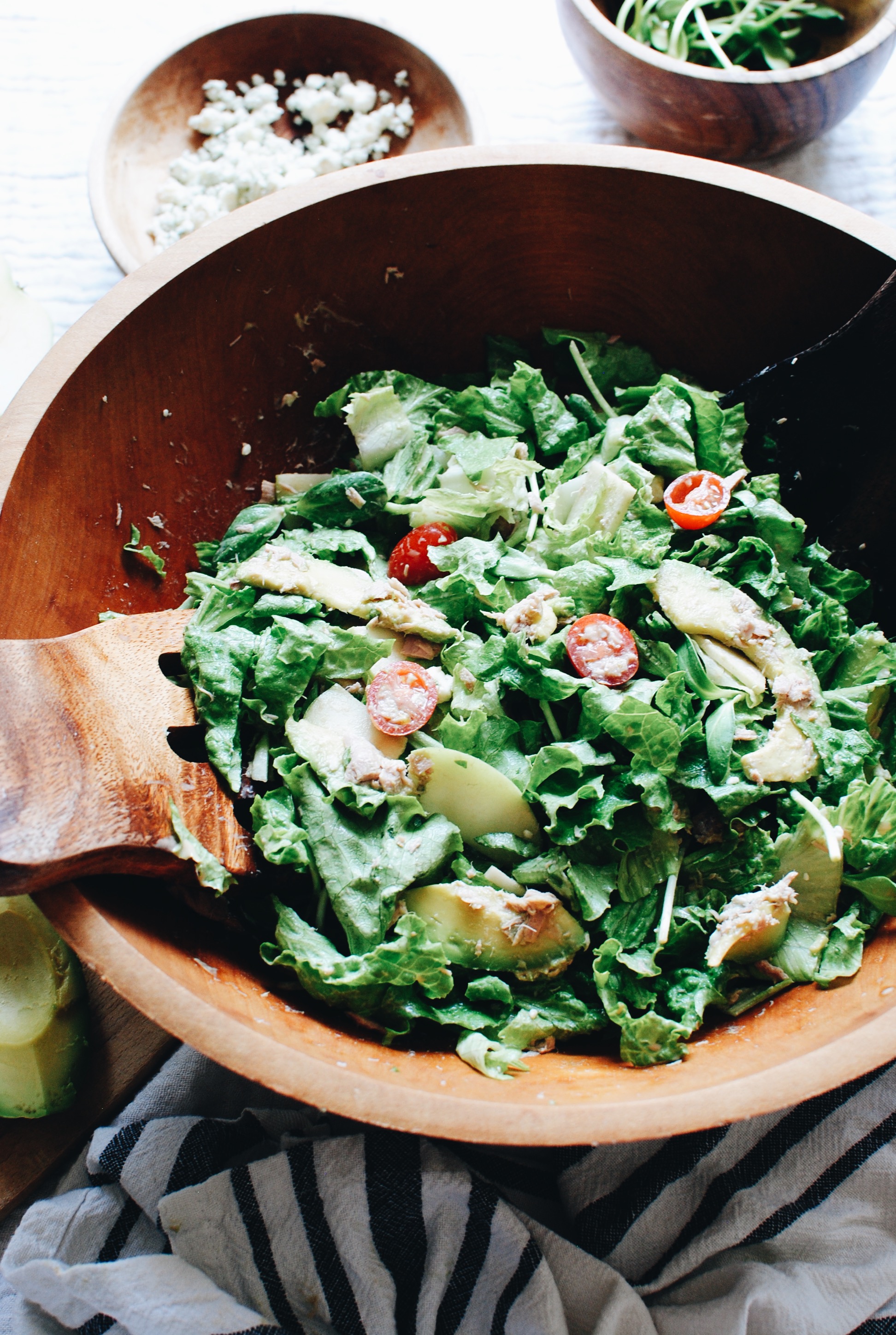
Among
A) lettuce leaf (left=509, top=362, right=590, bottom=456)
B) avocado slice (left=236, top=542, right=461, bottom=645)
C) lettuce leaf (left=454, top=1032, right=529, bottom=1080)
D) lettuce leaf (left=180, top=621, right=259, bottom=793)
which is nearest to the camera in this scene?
lettuce leaf (left=454, top=1032, right=529, bottom=1080)

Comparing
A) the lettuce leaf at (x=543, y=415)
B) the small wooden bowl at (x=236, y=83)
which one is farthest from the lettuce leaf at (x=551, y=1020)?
the small wooden bowl at (x=236, y=83)

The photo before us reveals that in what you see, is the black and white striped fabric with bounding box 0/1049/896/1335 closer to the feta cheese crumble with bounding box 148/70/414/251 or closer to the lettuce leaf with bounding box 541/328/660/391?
the lettuce leaf with bounding box 541/328/660/391

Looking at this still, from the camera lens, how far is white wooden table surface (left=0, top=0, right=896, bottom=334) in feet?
9.95

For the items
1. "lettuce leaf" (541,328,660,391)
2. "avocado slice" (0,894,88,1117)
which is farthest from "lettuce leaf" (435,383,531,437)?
"avocado slice" (0,894,88,1117)

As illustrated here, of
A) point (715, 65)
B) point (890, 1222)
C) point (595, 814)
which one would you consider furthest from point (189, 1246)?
point (715, 65)

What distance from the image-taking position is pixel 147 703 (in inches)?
70.4

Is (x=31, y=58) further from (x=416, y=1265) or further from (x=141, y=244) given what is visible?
(x=416, y=1265)

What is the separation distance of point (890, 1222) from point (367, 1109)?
1302mm

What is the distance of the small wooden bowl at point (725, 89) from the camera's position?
2.58 metres

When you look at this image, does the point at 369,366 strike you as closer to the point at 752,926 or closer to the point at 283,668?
the point at 283,668

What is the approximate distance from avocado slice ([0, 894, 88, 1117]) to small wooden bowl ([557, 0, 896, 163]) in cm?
265

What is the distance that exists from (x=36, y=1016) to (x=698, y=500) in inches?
70.2

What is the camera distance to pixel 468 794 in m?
1.81

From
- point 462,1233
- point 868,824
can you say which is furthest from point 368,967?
point 868,824
